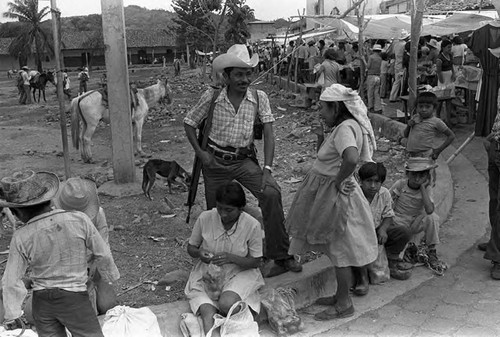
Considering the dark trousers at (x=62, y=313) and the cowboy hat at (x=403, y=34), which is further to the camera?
the cowboy hat at (x=403, y=34)

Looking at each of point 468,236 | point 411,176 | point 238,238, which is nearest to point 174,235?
point 238,238

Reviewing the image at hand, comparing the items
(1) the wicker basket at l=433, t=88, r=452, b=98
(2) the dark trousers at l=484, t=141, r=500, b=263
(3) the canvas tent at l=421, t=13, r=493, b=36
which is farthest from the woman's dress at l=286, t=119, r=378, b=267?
(3) the canvas tent at l=421, t=13, r=493, b=36

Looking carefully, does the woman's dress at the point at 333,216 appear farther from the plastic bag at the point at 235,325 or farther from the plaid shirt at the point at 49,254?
the plaid shirt at the point at 49,254

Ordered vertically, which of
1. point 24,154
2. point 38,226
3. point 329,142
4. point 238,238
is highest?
point 329,142

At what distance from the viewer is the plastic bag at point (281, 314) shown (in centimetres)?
363

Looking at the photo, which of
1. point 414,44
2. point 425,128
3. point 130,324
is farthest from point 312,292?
point 414,44

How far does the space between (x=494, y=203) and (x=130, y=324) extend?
3.22 m

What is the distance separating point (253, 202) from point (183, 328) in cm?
333

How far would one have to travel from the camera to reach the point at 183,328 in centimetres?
349

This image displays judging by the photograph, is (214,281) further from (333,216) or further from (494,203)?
(494,203)

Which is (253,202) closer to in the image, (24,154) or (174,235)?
(174,235)

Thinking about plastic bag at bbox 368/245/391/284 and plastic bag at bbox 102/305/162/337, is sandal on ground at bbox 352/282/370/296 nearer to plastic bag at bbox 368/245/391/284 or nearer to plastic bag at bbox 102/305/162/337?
plastic bag at bbox 368/245/391/284

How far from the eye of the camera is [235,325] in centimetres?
338

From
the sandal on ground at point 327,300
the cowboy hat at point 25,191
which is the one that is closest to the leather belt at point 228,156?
the sandal on ground at point 327,300
